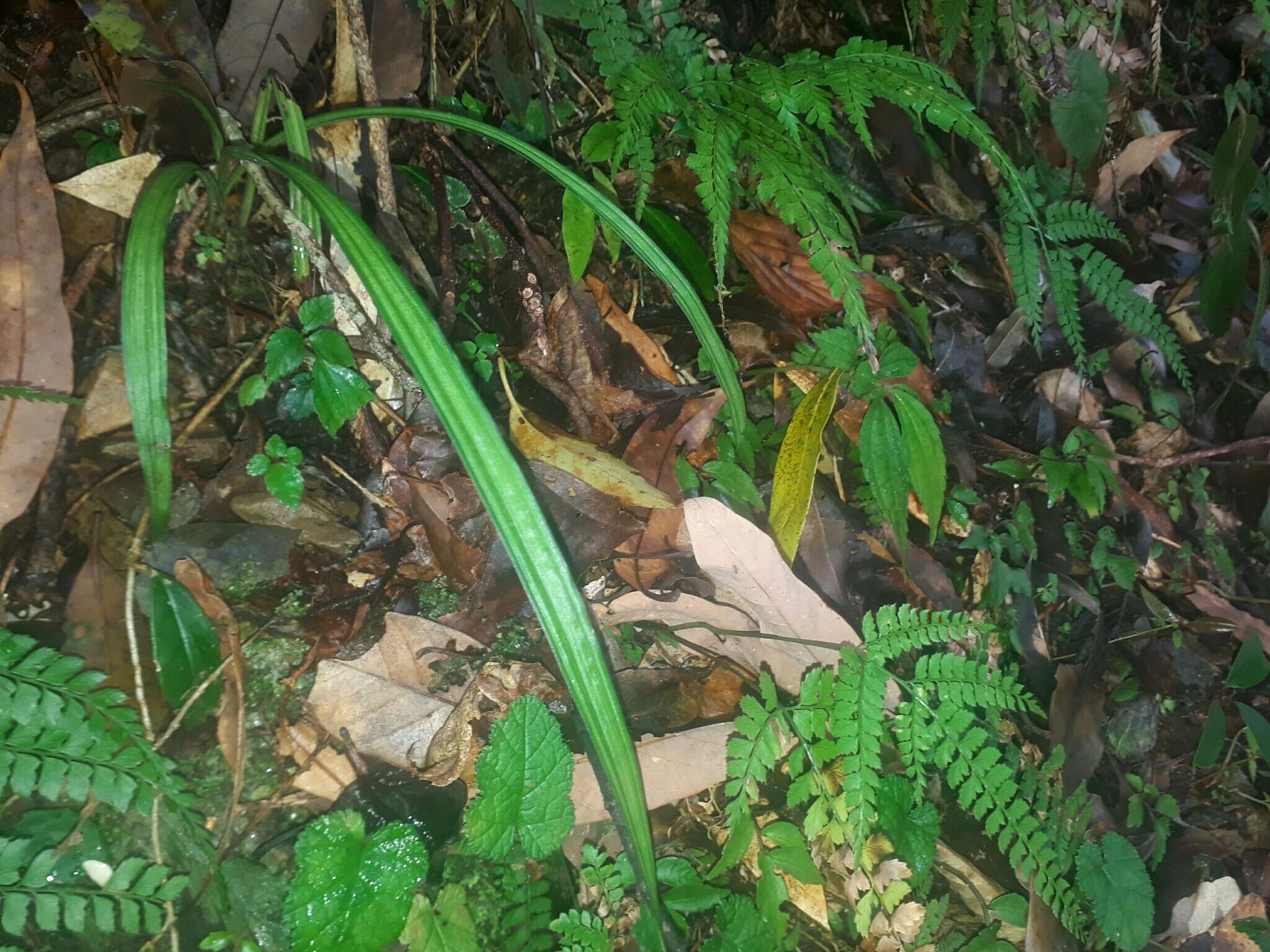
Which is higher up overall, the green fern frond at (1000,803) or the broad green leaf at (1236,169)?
the broad green leaf at (1236,169)

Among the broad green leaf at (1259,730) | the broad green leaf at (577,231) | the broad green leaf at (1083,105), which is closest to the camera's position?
the broad green leaf at (577,231)

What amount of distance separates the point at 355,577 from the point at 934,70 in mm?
1597

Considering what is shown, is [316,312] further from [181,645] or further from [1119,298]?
[1119,298]

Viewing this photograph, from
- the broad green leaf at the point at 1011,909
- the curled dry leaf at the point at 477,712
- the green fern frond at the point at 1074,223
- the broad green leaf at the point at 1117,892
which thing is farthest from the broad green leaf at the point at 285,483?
the green fern frond at the point at 1074,223

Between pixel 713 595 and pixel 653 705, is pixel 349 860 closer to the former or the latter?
pixel 653 705

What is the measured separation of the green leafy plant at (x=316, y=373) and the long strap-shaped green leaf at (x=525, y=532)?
28 cm

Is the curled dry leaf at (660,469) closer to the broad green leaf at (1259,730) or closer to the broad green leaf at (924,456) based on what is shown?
the broad green leaf at (924,456)

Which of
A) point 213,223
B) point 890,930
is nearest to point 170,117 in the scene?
point 213,223

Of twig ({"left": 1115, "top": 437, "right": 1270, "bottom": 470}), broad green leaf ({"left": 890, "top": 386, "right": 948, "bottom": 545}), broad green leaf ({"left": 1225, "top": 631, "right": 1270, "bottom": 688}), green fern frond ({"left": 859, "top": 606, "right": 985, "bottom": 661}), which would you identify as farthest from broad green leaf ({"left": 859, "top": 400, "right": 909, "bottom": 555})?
broad green leaf ({"left": 1225, "top": 631, "right": 1270, "bottom": 688})

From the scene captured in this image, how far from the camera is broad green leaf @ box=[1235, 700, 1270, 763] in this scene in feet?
6.35

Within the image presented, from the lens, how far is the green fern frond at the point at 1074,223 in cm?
195

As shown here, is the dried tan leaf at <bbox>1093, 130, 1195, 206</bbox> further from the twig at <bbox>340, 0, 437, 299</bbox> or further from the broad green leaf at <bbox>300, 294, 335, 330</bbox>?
the broad green leaf at <bbox>300, 294, 335, 330</bbox>

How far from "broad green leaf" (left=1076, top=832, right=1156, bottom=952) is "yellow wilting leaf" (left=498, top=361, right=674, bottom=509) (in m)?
1.19

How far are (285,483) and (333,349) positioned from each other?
0.28 m
